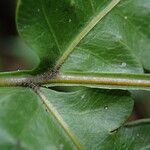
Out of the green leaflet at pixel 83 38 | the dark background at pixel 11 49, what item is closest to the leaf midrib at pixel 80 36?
the green leaflet at pixel 83 38

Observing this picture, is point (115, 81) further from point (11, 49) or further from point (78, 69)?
point (11, 49)

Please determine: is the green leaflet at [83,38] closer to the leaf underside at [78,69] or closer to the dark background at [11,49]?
the leaf underside at [78,69]

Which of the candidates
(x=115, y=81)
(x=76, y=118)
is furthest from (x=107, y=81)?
(x=76, y=118)

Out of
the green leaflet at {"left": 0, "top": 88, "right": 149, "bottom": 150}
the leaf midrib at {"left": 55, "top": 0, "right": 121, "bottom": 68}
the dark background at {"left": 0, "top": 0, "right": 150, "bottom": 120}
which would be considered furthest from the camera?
the dark background at {"left": 0, "top": 0, "right": 150, "bottom": 120}

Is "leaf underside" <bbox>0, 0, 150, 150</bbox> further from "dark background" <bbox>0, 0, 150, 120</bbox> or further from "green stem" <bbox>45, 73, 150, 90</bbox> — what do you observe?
"dark background" <bbox>0, 0, 150, 120</bbox>

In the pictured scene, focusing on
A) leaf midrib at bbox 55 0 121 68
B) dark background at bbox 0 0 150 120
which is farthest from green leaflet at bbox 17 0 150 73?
dark background at bbox 0 0 150 120

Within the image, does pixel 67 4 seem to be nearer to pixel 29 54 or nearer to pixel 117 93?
pixel 117 93

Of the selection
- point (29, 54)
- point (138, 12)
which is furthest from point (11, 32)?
point (138, 12)

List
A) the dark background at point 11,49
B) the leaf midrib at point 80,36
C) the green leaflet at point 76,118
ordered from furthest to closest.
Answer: the dark background at point 11,49, the leaf midrib at point 80,36, the green leaflet at point 76,118
